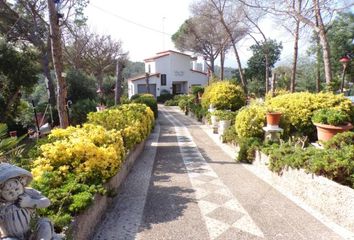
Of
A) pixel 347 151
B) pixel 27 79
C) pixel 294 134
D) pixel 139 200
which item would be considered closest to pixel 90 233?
pixel 139 200

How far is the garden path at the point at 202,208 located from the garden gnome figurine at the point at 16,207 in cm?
160

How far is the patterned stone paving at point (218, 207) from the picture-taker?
404 centimetres

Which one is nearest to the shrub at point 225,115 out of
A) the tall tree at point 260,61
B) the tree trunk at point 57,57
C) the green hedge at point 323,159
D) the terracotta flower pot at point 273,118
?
the terracotta flower pot at point 273,118

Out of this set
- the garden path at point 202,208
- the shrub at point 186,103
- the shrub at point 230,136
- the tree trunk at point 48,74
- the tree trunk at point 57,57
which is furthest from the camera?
the shrub at point 186,103

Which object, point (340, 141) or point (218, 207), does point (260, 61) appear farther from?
point (218, 207)

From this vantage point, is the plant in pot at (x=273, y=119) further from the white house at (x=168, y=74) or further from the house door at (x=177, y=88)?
the house door at (x=177, y=88)

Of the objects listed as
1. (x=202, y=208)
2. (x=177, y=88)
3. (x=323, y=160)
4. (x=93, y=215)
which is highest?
(x=177, y=88)

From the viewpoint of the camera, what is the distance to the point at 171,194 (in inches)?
216

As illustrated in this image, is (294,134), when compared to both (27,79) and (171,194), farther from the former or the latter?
(27,79)

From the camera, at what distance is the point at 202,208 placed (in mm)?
4816

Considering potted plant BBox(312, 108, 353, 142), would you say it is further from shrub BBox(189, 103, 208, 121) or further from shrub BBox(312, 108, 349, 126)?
shrub BBox(189, 103, 208, 121)

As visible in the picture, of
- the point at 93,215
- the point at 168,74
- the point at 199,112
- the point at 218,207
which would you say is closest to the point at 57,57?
the point at 93,215

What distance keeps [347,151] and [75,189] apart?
4152 millimetres

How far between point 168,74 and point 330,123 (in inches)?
1328
